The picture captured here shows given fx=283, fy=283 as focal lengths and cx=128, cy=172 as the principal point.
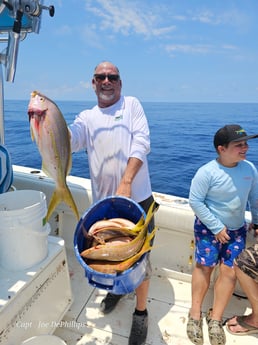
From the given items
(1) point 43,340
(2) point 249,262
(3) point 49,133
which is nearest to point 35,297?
(1) point 43,340

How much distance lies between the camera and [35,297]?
6.09 feet

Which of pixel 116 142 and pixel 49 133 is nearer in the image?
pixel 49 133

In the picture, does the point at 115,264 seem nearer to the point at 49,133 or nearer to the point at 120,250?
the point at 120,250

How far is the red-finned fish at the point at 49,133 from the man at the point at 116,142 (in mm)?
503

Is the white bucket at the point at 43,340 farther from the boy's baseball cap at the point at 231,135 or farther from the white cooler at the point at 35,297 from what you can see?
the boy's baseball cap at the point at 231,135

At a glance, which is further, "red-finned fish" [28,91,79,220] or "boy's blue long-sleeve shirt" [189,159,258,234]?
"boy's blue long-sleeve shirt" [189,159,258,234]

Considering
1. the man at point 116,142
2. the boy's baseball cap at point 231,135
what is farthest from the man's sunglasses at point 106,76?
the boy's baseball cap at point 231,135

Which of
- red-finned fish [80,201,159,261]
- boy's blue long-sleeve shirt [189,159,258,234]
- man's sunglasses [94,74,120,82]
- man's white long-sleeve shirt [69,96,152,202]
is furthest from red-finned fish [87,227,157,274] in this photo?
man's sunglasses [94,74,120,82]

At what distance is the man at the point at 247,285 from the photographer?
2123mm

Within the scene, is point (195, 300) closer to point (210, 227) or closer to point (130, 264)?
point (210, 227)

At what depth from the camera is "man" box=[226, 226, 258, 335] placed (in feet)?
6.97

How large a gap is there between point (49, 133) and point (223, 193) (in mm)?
1441

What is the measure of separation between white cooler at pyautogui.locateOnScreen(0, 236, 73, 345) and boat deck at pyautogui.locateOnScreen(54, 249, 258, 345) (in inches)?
9.7

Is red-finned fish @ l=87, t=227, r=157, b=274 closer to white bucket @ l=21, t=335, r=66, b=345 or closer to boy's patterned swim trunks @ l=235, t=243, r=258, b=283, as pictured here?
white bucket @ l=21, t=335, r=66, b=345
